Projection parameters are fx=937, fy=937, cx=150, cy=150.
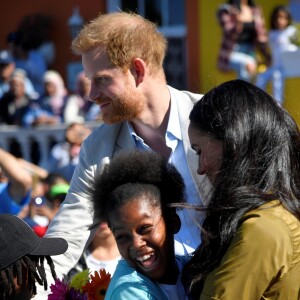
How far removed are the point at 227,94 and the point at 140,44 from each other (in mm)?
1240

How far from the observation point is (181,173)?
3.91 meters

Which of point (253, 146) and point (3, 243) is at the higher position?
point (253, 146)

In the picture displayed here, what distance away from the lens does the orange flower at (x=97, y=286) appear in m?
3.36

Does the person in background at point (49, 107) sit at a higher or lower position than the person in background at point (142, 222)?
lower

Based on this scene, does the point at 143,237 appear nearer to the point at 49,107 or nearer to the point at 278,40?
the point at 278,40

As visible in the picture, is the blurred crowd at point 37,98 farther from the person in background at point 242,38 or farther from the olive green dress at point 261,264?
the olive green dress at point 261,264

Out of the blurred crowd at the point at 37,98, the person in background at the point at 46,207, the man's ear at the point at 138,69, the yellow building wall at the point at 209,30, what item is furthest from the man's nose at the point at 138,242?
the yellow building wall at the point at 209,30

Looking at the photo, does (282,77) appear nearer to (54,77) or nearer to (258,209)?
(54,77)

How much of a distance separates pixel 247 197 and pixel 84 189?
1394 millimetres

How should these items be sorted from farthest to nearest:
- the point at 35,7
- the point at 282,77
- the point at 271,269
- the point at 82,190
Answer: the point at 35,7, the point at 282,77, the point at 82,190, the point at 271,269

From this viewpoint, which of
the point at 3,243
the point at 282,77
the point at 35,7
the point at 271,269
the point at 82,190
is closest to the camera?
the point at 271,269

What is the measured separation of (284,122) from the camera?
2920 millimetres

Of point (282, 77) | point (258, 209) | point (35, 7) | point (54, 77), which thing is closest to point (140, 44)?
point (258, 209)

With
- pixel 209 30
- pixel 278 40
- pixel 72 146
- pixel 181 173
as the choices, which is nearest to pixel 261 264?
pixel 181 173
